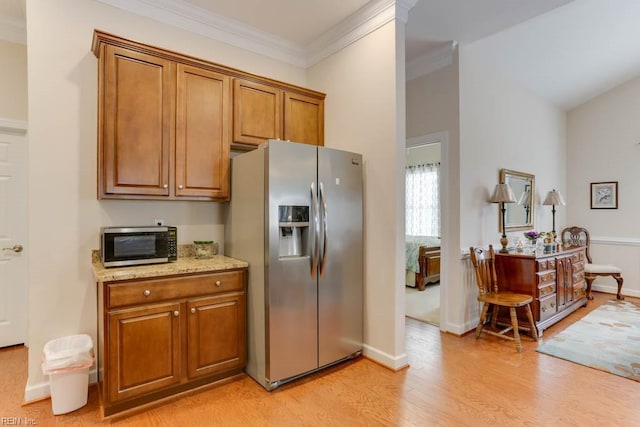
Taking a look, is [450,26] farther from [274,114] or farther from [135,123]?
[135,123]

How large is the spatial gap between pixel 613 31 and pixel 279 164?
457 cm

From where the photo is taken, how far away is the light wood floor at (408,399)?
2115mm

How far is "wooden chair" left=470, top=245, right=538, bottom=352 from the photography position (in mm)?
3309

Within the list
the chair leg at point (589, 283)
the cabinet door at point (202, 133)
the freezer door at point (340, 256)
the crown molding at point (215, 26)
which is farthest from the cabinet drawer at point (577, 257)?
the cabinet door at point (202, 133)

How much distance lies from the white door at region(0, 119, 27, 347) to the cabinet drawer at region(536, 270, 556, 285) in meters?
5.30

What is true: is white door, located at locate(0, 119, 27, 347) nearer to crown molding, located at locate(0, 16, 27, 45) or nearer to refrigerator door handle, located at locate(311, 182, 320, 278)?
crown molding, located at locate(0, 16, 27, 45)

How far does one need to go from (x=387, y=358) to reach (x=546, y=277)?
2.26 metres

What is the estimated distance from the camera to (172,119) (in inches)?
100

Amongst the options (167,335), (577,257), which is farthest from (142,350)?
(577,257)

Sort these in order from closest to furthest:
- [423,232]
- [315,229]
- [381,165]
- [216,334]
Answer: [216,334], [315,229], [381,165], [423,232]

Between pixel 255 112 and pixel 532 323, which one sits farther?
pixel 532 323

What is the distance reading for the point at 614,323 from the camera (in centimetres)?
400

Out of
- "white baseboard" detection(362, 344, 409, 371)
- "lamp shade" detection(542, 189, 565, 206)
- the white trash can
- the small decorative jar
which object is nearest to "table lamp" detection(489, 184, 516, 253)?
"lamp shade" detection(542, 189, 565, 206)

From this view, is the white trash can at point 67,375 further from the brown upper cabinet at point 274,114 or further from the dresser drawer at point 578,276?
the dresser drawer at point 578,276
